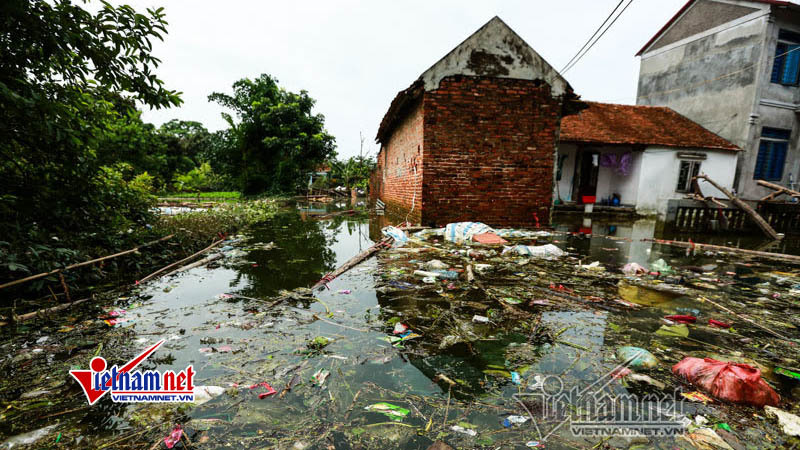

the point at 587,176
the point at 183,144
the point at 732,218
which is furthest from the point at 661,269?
the point at 183,144

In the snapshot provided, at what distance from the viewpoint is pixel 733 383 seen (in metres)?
1.52

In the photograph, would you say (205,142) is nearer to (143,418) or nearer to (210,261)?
(210,261)

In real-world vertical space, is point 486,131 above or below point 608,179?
above

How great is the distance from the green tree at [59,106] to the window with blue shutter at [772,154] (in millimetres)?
19471

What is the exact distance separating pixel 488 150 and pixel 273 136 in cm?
1922

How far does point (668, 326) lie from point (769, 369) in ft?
1.87

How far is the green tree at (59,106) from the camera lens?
2.38 meters

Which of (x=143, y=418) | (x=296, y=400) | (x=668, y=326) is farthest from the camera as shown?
(x=668, y=326)

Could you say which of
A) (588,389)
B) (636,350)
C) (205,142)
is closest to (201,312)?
(588,389)

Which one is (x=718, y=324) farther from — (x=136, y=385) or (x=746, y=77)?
(x=746, y=77)

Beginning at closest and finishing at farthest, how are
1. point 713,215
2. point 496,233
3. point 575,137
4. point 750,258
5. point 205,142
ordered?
point 750,258 → point 496,233 → point 713,215 → point 575,137 → point 205,142

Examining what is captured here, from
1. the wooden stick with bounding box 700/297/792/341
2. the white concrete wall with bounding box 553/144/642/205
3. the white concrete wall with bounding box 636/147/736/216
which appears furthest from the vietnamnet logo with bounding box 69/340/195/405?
the white concrete wall with bounding box 636/147/736/216

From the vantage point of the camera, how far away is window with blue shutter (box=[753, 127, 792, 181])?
40.2 ft

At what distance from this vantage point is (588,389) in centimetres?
162
